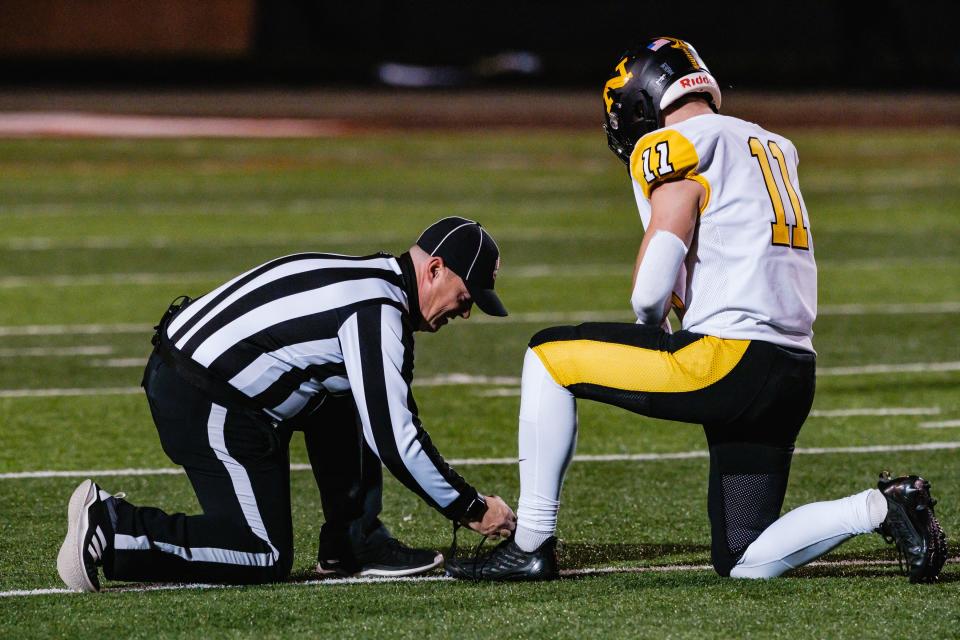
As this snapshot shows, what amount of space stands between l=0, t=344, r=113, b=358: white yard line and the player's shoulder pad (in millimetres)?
5247

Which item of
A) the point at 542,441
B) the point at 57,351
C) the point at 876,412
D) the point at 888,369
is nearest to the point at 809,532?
the point at 542,441

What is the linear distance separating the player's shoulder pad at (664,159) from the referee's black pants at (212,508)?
4.24ft

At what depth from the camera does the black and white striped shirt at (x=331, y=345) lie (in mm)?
4176

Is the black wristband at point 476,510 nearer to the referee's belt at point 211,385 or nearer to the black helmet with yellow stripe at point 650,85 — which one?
the referee's belt at point 211,385

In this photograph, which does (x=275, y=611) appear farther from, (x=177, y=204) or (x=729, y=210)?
(x=177, y=204)

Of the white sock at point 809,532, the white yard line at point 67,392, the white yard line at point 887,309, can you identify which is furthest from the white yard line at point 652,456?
the white yard line at point 887,309

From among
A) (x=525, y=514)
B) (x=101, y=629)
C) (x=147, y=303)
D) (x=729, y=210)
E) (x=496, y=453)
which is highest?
(x=729, y=210)

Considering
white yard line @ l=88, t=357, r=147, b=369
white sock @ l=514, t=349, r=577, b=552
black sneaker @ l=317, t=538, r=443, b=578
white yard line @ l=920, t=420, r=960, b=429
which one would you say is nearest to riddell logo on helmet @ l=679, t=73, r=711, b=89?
white sock @ l=514, t=349, r=577, b=552

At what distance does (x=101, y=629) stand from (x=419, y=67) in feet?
94.0

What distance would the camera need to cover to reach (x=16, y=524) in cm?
525

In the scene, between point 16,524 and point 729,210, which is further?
point 16,524

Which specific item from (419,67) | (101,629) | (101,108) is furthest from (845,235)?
(419,67)

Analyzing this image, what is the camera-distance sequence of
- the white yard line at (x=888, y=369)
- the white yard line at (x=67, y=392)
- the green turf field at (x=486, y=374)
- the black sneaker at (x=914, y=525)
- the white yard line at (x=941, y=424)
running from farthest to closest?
the white yard line at (x=888, y=369), the white yard line at (x=67, y=392), the white yard line at (x=941, y=424), the green turf field at (x=486, y=374), the black sneaker at (x=914, y=525)

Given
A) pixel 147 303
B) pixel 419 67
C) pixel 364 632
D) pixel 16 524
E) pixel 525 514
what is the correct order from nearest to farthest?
pixel 364 632, pixel 525 514, pixel 16 524, pixel 147 303, pixel 419 67
